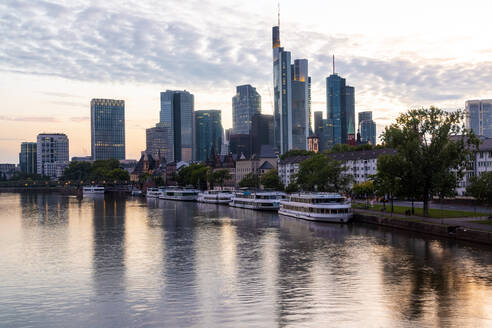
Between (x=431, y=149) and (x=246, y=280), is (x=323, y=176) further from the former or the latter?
(x=246, y=280)

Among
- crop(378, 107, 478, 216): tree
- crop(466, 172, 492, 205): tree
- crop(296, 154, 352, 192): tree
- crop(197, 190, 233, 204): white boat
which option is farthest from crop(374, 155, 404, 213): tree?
crop(197, 190, 233, 204): white boat

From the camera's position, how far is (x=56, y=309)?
36875 mm

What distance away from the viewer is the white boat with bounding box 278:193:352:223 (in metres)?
90.6

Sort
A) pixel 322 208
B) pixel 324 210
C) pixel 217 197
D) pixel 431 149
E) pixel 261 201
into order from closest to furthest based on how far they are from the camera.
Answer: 1. pixel 431 149
2. pixel 324 210
3. pixel 322 208
4. pixel 261 201
5. pixel 217 197

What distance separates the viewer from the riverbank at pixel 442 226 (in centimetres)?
6149

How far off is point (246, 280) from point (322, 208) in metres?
50.1

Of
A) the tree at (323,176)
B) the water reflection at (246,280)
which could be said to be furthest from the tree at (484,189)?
the tree at (323,176)

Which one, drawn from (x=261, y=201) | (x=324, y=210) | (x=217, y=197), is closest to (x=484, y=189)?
(x=324, y=210)

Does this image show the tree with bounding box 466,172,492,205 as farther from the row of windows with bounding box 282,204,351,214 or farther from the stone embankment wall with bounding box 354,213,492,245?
the row of windows with bounding box 282,204,351,214

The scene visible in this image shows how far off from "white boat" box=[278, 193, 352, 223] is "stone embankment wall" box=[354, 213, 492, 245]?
5.83 meters

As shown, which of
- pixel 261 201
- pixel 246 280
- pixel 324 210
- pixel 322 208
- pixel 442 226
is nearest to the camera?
pixel 246 280

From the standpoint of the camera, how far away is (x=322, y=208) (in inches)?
3674

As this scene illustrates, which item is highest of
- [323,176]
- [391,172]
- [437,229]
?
[391,172]

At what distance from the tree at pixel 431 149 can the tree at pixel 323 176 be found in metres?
49.8
